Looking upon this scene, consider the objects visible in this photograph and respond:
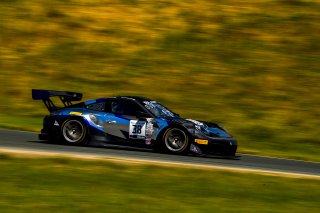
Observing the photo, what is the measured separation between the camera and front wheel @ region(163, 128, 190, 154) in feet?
45.9

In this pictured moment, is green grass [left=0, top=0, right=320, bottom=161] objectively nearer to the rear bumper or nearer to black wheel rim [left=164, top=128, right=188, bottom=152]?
the rear bumper

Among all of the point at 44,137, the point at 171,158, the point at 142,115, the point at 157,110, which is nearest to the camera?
the point at 171,158

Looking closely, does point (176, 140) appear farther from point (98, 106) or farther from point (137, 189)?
point (137, 189)

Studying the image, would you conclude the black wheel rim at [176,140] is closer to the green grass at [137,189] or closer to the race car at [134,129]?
the race car at [134,129]

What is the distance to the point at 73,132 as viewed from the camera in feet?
48.4

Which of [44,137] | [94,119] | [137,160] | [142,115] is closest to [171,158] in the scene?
[137,160]

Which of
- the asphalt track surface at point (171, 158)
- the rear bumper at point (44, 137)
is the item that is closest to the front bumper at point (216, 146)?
the asphalt track surface at point (171, 158)

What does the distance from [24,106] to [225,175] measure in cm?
1318

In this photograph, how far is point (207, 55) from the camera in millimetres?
26438

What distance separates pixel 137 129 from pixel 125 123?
310 mm

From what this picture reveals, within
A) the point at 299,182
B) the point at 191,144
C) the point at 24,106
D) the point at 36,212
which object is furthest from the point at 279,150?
the point at 36,212

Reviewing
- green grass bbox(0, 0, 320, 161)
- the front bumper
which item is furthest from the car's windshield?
green grass bbox(0, 0, 320, 161)

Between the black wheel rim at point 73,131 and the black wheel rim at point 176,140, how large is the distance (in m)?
2.02

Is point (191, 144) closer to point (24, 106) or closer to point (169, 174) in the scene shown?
point (169, 174)
